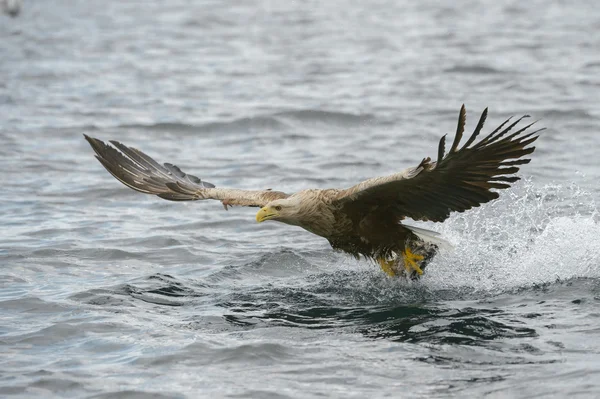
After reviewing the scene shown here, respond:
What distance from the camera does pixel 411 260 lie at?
8.27 meters

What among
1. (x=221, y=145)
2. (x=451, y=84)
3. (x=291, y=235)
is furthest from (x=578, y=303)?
(x=451, y=84)

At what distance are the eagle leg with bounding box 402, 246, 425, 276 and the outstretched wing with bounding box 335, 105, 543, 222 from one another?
0.53 metres

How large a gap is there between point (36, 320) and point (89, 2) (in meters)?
24.1

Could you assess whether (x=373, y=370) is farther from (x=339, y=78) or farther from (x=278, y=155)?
(x=339, y=78)

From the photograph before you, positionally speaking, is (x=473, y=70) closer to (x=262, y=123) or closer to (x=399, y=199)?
(x=262, y=123)

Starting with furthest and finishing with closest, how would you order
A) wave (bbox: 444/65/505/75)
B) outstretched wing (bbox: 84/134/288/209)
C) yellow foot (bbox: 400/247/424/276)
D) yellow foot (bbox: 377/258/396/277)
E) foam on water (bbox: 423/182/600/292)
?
1. wave (bbox: 444/65/505/75)
2. outstretched wing (bbox: 84/134/288/209)
3. yellow foot (bbox: 377/258/396/277)
4. yellow foot (bbox: 400/247/424/276)
5. foam on water (bbox: 423/182/600/292)

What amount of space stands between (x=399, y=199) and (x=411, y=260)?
83 centimetres

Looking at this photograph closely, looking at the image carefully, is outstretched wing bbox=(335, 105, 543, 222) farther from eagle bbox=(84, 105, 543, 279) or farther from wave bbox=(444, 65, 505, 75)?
wave bbox=(444, 65, 505, 75)

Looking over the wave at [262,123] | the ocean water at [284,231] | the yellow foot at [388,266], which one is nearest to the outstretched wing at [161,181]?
the ocean water at [284,231]

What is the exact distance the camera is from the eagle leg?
826 cm

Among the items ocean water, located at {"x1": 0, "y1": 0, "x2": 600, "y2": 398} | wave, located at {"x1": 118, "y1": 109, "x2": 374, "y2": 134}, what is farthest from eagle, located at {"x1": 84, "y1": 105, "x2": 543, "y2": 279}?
wave, located at {"x1": 118, "y1": 109, "x2": 374, "y2": 134}

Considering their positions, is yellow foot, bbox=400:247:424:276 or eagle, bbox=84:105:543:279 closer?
eagle, bbox=84:105:543:279

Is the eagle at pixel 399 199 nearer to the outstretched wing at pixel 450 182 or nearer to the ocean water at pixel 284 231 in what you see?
the outstretched wing at pixel 450 182

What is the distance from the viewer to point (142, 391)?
6141mm
